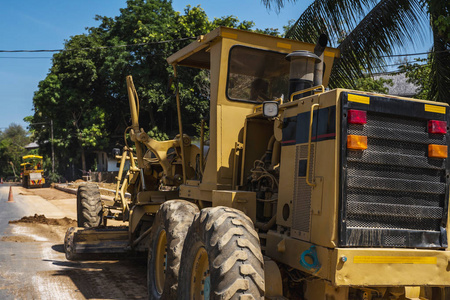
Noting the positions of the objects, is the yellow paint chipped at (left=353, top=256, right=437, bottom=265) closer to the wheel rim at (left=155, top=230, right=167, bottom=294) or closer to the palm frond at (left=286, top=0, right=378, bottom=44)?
the wheel rim at (left=155, top=230, right=167, bottom=294)

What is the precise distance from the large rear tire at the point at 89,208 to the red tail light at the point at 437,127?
8.10 m

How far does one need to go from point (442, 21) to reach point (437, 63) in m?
2.24

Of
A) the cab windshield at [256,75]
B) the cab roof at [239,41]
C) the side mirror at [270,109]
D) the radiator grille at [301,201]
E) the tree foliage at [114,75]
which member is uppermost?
the tree foliage at [114,75]

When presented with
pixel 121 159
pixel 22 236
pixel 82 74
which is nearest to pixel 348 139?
pixel 121 159

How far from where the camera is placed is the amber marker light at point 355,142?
421 cm

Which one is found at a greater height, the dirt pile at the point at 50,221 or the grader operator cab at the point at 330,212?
the grader operator cab at the point at 330,212

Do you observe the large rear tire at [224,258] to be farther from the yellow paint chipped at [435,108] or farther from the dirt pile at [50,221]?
the dirt pile at [50,221]

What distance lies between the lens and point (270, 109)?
192 inches

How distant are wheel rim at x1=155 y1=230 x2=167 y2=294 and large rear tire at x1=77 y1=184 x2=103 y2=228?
5.05 meters

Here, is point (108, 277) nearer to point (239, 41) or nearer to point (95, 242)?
point (95, 242)

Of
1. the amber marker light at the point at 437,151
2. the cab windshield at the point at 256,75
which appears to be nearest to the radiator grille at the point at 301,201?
the amber marker light at the point at 437,151

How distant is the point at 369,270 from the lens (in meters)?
4.11

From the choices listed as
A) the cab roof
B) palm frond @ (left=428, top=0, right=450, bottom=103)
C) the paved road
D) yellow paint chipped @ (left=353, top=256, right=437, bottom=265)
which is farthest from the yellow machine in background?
yellow paint chipped @ (left=353, top=256, right=437, bottom=265)

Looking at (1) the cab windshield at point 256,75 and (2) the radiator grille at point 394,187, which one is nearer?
(2) the radiator grille at point 394,187
